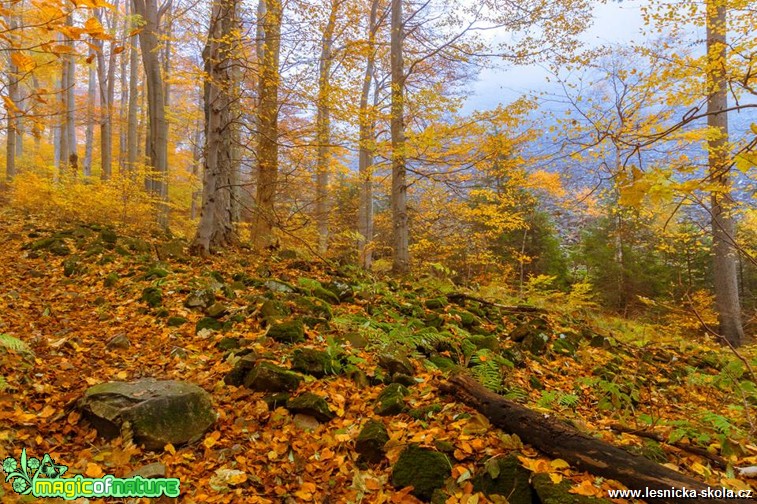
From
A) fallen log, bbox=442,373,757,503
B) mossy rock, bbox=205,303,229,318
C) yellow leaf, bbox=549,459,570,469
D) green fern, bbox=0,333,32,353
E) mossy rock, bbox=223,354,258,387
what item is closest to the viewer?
fallen log, bbox=442,373,757,503

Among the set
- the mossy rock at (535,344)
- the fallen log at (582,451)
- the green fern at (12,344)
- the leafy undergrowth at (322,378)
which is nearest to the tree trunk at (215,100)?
the leafy undergrowth at (322,378)

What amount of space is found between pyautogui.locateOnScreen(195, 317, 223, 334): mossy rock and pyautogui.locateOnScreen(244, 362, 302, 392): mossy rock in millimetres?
1276

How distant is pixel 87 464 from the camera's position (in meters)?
2.34

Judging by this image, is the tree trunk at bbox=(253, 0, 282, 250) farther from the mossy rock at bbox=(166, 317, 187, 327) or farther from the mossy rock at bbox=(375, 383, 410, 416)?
the mossy rock at bbox=(375, 383, 410, 416)

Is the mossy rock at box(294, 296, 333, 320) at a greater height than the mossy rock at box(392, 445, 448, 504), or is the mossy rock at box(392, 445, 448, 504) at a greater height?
the mossy rock at box(294, 296, 333, 320)

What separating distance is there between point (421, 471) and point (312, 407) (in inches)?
39.1

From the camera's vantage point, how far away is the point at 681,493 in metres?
1.91

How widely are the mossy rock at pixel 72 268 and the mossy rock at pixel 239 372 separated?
3.80m

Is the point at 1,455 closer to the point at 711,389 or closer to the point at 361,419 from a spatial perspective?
the point at 361,419

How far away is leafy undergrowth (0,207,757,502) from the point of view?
2412 mm

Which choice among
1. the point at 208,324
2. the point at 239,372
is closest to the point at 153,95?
the point at 208,324

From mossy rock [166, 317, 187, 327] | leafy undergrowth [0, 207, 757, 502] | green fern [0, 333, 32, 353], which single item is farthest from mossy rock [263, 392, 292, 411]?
green fern [0, 333, 32, 353]

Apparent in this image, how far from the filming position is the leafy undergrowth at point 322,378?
241 centimetres

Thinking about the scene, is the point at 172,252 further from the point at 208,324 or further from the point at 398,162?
the point at 398,162
